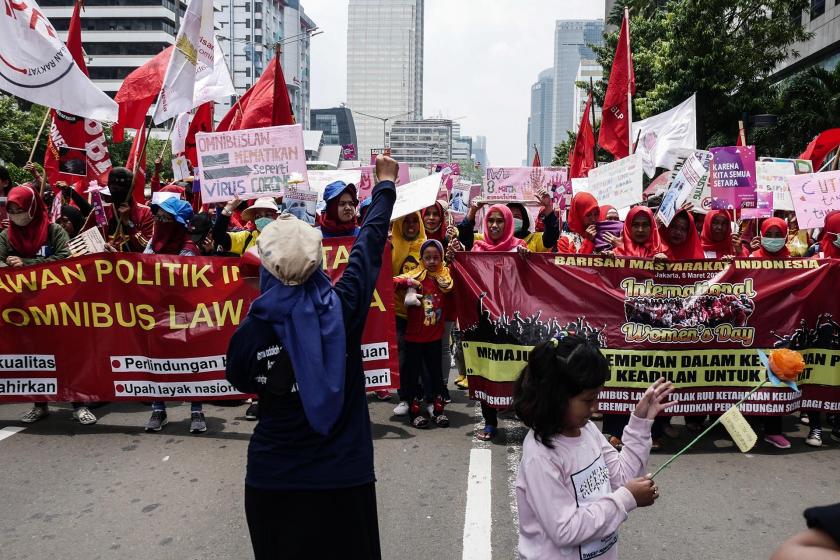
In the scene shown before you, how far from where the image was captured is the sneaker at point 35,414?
6308 millimetres

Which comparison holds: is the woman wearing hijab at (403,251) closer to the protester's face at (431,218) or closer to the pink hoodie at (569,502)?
the protester's face at (431,218)

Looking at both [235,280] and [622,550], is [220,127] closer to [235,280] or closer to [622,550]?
[235,280]

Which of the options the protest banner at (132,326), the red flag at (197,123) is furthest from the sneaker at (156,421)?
the red flag at (197,123)

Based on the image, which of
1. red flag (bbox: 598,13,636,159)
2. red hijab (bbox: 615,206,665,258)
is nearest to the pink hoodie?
red hijab (bbox: 615,206,665,258)

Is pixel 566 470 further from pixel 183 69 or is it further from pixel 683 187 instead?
pixel 183 69

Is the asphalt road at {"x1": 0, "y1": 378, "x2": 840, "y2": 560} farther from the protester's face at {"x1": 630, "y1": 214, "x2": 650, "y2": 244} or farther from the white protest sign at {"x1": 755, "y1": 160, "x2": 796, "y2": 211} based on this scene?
the white protest sign at {"x1": 755, "y1": 160, "x2": 796, "y2": 211}

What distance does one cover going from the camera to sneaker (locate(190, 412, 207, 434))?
5988 mm

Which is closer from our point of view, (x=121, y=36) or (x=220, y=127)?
(x=220, y=127)

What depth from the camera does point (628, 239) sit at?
6.02 meters

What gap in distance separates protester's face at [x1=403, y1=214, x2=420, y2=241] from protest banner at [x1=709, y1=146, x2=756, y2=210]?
128 inches

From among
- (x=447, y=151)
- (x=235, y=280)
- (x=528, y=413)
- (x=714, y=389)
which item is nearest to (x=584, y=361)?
(x=528, y=413)

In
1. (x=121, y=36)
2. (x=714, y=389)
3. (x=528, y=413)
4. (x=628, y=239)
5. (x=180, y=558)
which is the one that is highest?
(x=121, y=36)

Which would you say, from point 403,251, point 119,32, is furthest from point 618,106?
point 119,32

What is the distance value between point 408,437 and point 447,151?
184729 millimetres
